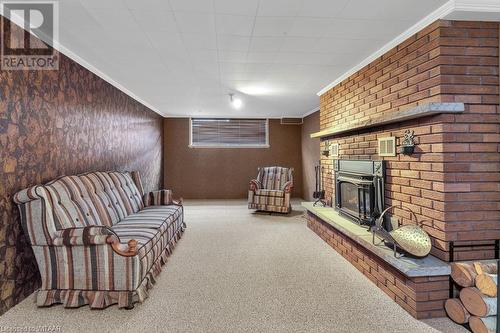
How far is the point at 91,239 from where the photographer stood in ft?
6.75

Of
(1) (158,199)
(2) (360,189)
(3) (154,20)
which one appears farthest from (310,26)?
(1) (158,199)

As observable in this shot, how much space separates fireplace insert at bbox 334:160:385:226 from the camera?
275 centimetres

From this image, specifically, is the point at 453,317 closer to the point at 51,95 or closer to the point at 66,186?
the point at 66,186

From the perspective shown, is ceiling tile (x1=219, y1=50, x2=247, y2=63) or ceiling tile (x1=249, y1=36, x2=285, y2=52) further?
ceiling tile (x1=219, y1=50, x2=247, y2=63)

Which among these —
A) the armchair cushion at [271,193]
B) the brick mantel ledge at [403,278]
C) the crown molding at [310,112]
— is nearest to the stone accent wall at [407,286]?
the brick mantel ledge at [403,278]

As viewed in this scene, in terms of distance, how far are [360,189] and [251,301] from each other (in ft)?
5.58

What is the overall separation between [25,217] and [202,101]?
3708mm

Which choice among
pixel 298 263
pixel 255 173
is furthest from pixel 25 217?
pixel 255 173

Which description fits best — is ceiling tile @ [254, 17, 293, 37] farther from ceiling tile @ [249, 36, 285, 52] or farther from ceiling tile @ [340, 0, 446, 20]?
ceiling tile @ [340, 0, 446, 20]

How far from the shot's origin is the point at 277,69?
11.2 ft

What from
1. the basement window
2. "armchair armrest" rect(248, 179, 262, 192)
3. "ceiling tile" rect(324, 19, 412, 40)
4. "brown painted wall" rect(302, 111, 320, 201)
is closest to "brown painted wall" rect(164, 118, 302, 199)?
the basement window

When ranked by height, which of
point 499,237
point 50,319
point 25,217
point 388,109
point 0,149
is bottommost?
point 50,319

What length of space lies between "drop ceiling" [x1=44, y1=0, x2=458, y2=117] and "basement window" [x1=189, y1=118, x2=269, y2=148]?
3086 millimetres

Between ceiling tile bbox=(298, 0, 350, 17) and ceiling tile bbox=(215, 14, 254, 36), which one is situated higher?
ceiling tile bbox=(215, 14, 254, 36)
